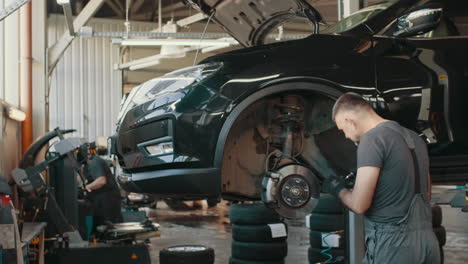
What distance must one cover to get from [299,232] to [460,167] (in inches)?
233

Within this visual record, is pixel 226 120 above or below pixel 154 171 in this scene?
above

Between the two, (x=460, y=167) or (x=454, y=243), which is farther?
(x=454, y=243)

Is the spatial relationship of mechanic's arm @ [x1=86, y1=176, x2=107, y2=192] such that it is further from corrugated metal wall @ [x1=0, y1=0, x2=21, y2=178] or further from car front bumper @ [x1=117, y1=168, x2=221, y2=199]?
car front bumper @ [x1=117, y1=168, x2=221, y2=199]

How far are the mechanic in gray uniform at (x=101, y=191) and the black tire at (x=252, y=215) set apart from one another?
2.23m

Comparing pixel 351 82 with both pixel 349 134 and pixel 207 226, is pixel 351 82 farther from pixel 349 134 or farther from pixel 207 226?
pixel 207 226

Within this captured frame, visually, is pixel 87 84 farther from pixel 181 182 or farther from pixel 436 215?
pixel 181 182

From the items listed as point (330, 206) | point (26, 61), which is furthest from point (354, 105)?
point (26, 61)

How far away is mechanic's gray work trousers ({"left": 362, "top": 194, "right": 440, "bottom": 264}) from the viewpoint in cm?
253

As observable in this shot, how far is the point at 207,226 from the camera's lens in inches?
404

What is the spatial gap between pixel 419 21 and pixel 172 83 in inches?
52.0

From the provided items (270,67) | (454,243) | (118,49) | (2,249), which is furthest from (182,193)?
(118,49)

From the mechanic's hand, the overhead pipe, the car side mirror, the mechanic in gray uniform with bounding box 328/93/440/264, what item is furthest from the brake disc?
the overhead pipe

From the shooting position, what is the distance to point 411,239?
99.8 inches

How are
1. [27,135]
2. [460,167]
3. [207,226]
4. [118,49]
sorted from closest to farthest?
1. [460,167]
2. [27,135]
3. [207,226]
4. [118,49]
